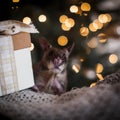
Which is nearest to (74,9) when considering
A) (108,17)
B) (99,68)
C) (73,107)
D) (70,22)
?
(70,22)

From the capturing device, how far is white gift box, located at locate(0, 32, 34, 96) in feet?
3.60

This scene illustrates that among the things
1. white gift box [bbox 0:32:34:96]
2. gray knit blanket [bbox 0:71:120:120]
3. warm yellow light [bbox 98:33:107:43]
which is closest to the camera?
gray knit blanket [bbox 0:71:120:120]

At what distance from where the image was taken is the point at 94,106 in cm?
94

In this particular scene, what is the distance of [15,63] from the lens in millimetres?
1121

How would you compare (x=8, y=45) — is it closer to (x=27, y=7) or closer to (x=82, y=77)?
(x=27, y=7)

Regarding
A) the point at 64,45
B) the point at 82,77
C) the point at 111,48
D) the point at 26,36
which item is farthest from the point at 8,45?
the point at 111,48

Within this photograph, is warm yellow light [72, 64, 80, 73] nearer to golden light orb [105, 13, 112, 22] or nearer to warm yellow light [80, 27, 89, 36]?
warm yellow light [80, 27, 89, 36]

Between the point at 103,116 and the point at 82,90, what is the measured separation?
0.73ft

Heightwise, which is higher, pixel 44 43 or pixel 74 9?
pixel 74 9

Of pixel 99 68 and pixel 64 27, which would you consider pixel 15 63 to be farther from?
pixel 99 68

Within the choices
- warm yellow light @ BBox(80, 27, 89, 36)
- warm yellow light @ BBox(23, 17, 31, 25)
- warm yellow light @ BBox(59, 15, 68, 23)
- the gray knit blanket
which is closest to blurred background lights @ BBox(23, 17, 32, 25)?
warm yellow light @ BBox(23, 17, 31, 25)

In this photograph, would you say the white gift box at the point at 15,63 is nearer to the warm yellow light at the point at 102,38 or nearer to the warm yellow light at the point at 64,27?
the warm yellow light at the point at 64,27

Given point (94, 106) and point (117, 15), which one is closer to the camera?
point (94, 106)

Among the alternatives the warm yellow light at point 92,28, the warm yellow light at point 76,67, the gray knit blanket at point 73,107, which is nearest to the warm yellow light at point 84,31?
the warm yellow light at point 92,28
